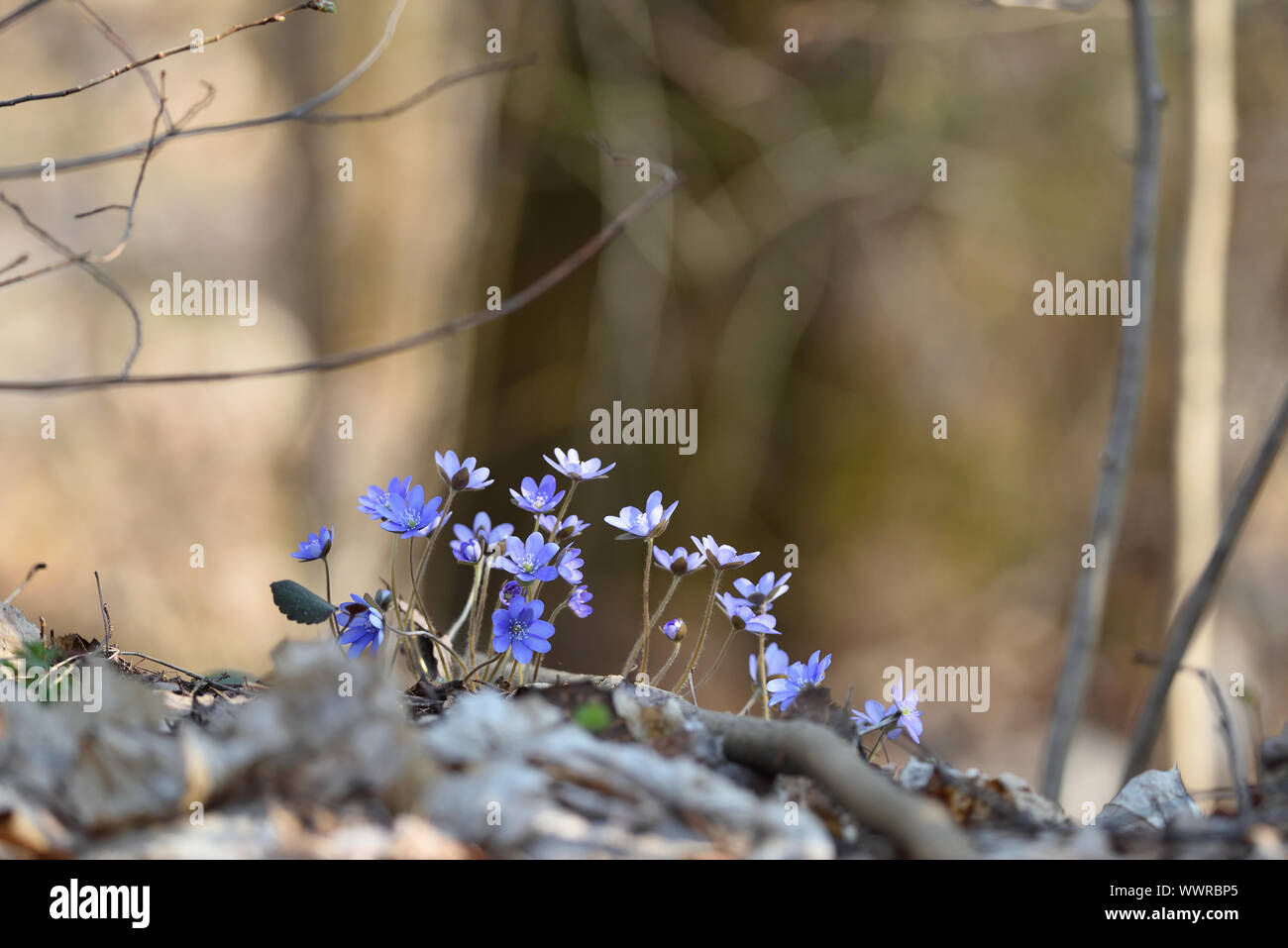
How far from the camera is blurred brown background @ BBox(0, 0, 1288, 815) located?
5297 mm

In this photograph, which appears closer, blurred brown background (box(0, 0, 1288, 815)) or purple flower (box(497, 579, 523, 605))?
purple flower (box(497, 579, 523, 605))

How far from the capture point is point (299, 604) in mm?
1340

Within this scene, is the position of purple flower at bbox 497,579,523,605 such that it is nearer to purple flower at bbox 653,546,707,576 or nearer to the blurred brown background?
purple flower at bbox 653,546,707,576

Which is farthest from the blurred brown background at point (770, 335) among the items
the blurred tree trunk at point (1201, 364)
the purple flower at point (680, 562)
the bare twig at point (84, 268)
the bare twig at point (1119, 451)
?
the purple flower at point (680, 562)

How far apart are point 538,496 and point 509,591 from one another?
13 cm

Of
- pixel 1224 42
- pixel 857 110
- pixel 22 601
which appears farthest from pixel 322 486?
pixel 1224 42

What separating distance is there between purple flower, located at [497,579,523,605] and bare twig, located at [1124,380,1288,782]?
Answer: 1.29 m

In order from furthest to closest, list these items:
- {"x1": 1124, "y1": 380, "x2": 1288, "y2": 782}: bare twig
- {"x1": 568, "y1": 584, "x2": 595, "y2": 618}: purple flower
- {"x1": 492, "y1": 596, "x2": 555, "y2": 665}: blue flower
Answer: {"x1": 1124, "y1": 380, "x2": 1288, "y2": 782}: bare twig → {"x1": 568, "y1": 584, "x2": 595, "y2": 618}: purple flower → {"x1": 492, "y1": 596, "x2": 555, "y2": 665}: blue flower

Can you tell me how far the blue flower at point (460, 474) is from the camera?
4.33 feet

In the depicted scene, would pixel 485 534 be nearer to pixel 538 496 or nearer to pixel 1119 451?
pixel 538 496

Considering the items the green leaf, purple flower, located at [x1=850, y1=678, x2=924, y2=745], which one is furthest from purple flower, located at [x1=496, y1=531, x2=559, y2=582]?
purple flower, located at [x1=850, y1=678, x2=924, y2=745]

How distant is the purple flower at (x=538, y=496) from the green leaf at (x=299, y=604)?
0.28 meters

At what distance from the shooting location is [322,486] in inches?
234

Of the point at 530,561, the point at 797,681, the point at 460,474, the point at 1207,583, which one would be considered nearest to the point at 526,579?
the point at 530,561
